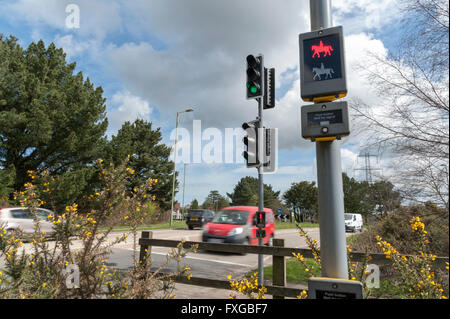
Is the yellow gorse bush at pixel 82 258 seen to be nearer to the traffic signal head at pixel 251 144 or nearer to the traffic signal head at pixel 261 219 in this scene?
the traffic signal head at pixel 251 144

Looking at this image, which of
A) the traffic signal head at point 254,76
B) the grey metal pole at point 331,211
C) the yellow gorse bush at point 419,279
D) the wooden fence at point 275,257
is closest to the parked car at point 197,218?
the traffic signal head at point 254,76

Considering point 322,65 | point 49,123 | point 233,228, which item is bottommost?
point 233,228

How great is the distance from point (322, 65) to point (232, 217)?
29.3ft

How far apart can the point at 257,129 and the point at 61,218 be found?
3.99 meters

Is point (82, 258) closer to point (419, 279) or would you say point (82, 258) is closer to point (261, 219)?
point (419, 279)

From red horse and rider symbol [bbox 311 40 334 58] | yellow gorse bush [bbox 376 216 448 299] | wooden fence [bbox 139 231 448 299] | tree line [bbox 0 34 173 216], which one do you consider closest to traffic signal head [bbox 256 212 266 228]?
wooden fence [bbox 139 231 448 299]

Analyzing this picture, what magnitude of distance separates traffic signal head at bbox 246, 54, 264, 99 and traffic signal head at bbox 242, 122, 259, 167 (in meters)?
0.58

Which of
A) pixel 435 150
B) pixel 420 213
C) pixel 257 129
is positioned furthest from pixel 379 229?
pixel 257 129

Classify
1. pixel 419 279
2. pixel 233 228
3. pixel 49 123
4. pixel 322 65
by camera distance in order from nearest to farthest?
1. pixel 322 65
2. pixel 419 279
3. pixel 233 228
4. pixel 49 123

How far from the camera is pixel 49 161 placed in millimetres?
21844

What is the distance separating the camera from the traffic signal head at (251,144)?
5611 mm

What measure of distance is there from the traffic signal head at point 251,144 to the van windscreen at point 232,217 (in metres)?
4.91

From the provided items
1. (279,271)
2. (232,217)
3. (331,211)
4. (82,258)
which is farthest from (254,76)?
(232,217)

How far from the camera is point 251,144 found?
18.9 ft
